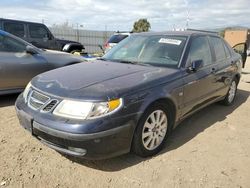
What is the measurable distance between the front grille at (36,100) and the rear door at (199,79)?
1927mm

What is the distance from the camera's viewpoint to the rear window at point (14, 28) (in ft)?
35.3

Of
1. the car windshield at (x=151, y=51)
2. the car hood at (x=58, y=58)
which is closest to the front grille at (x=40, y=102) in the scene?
the car windshield at (x=151, y=51)

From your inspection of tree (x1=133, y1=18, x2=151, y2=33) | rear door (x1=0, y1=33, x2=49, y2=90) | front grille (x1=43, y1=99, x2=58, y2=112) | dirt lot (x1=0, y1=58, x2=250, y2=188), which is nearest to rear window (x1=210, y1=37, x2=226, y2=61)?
dirt lot (x1=0, y1=58, x2=250, y2=188)

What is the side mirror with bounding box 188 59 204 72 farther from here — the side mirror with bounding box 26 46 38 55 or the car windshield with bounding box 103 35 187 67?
the side mirror with bounding box 26 46 38 55

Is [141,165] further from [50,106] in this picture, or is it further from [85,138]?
[50,106]

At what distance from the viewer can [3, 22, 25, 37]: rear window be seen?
10.8 meters

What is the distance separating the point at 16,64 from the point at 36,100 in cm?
259

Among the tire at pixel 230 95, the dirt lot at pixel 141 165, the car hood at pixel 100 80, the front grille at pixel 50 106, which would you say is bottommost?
the dirt lot at pixel 141 165

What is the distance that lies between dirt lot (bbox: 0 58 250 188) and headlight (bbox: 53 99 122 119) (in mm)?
702

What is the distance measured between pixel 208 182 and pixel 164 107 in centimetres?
106

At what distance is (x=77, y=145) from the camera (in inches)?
119

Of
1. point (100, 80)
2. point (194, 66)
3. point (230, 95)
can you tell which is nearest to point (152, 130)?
point (100, 80)

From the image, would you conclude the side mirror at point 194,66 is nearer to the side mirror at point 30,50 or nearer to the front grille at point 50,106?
the front grille at point 50,106

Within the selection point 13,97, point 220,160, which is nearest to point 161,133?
point 220,160
